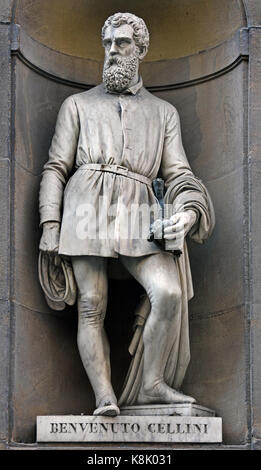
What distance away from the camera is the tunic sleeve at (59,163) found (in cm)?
1184

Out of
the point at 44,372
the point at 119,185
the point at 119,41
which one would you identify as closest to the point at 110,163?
the point at 119,185

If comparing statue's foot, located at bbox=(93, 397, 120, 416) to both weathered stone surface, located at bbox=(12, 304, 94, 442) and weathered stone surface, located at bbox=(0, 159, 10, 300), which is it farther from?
weathered stone surface, located at bbox=(0, 159, 10, 300)

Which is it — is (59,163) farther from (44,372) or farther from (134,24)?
(44,372)

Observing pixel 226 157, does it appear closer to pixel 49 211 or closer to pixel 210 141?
pixel 210 141

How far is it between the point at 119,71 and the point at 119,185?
0.84m

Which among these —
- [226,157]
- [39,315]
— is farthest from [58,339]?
[226,157]

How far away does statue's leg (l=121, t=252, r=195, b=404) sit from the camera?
1154 cm

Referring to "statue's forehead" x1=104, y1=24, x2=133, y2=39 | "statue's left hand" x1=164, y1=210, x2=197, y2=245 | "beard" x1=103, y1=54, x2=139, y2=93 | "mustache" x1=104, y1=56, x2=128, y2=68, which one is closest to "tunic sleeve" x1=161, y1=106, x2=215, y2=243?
"statue's left hand" x1=164, y1=210, x2=197, y2=245

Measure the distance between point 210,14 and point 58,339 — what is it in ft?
8.62

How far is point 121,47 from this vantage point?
12133 millimetres

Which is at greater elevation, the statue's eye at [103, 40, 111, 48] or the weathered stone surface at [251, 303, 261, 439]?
the statue's eye at [103, 40, 111, 48]

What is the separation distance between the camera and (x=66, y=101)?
1220 centimetres

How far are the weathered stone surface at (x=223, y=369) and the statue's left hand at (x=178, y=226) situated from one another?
743 mm

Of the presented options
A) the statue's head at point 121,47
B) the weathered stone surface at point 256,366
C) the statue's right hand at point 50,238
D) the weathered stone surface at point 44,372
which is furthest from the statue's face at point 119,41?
the weathered stone surface at point 256,366
